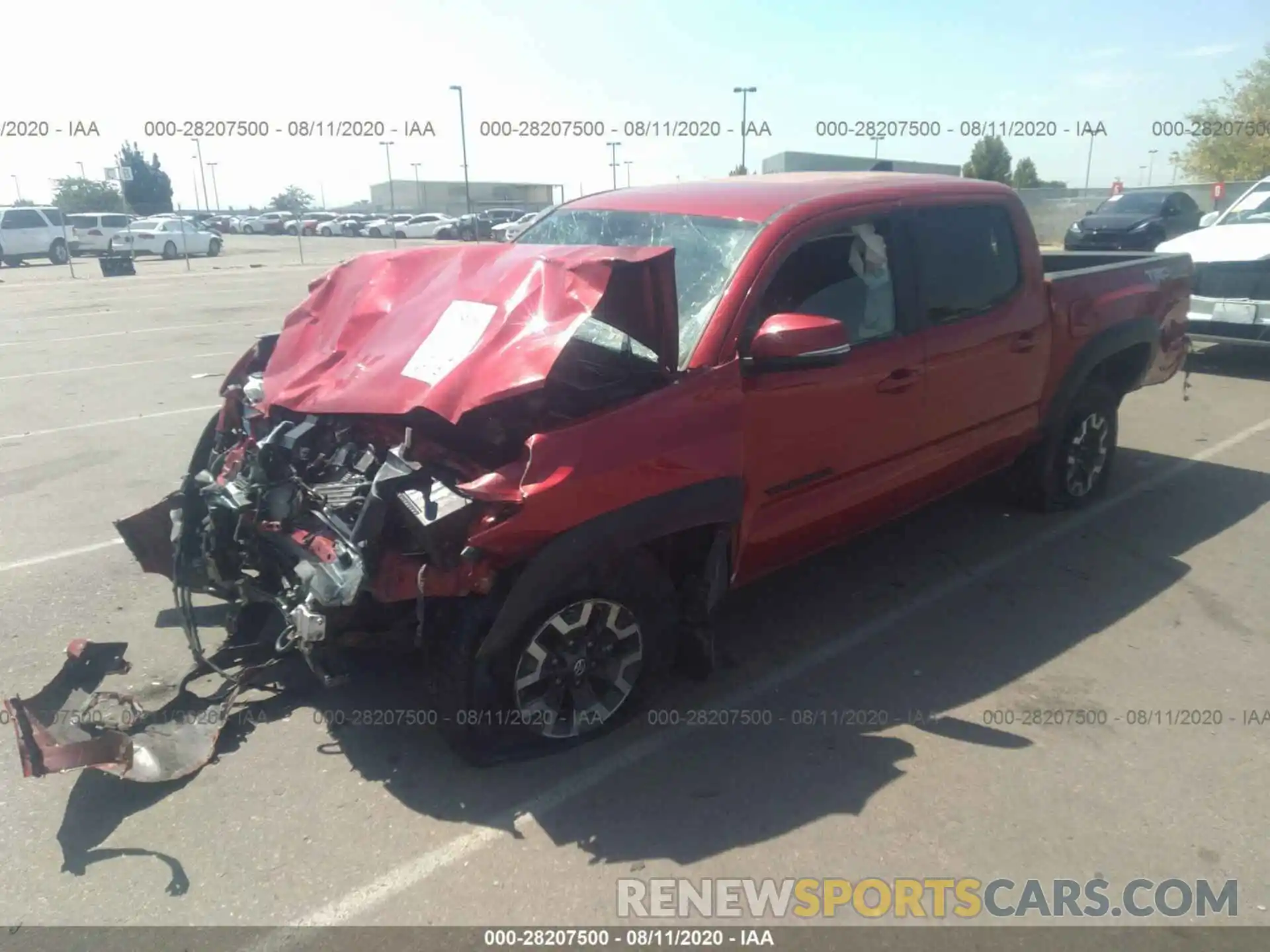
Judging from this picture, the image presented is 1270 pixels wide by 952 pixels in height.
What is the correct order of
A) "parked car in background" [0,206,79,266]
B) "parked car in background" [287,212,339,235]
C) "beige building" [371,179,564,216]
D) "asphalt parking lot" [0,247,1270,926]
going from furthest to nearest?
"beige building" [371,179,564,216] → "parked car in background" [287,212,339,235] → "parked car in background" [0,206,79,266] → "asphalt parking lot" [0,247,1270,926]

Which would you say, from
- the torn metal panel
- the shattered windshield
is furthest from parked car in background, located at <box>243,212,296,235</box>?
the shattered windshield

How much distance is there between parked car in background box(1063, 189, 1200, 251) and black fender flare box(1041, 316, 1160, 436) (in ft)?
51.7

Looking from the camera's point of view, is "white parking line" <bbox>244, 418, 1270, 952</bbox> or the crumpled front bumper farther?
the crumpled front bumper

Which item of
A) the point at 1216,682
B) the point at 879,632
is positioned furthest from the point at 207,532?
the point at 1216,682

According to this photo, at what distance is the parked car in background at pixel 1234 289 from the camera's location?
364 inches

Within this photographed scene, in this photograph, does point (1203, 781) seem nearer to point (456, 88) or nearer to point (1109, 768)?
point (1109, 768)

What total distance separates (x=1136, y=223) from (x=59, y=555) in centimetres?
2173

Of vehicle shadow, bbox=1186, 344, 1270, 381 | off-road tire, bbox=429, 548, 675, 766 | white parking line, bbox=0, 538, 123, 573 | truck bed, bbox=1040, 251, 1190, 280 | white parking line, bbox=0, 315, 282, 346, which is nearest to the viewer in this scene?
off-road tire, bbox=429, 548, 675, 766

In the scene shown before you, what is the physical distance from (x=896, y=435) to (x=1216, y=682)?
170 cm

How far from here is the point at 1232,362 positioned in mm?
10828

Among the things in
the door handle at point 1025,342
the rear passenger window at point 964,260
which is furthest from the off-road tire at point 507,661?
the door handle at point 1025,342

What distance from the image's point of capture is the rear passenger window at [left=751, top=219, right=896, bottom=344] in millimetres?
3760

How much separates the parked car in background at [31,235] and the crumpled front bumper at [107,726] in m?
30.9

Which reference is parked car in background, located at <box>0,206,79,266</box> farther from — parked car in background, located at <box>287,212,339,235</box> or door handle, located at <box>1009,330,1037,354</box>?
door handle, located at <box>1009,330,1037,354</box>
